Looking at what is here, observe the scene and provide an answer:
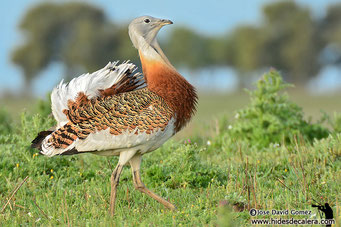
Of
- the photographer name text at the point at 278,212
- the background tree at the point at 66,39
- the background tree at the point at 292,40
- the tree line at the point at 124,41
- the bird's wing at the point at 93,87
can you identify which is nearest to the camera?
the photographer name text at the point at 278,212

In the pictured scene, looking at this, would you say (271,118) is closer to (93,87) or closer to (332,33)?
(93,87)

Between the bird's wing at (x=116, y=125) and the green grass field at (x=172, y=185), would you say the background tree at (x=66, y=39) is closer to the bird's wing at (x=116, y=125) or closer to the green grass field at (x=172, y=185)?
the green grass field at (x=172, y=185)

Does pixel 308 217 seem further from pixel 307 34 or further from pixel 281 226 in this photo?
pixel 307 34

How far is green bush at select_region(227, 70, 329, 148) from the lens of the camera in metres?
7.79

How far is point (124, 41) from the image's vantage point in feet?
136

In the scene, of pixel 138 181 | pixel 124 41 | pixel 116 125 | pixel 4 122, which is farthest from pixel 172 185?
pixel 124 41

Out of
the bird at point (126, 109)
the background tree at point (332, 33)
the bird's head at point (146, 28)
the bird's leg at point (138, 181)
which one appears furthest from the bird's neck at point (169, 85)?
the background tree at point (332, 33)

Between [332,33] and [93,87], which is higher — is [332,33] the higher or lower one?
the higher one

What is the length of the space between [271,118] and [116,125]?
385 centimetres

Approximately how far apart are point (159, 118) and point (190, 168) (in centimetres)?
144

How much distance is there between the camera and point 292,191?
16.6ft

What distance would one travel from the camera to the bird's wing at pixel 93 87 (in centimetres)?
491

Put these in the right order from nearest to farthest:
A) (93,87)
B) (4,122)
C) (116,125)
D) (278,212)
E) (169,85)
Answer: (278,212)
(116,125)
(169,85)
(93,87)
(4,122)

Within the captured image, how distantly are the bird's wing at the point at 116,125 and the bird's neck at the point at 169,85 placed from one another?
9 cm
